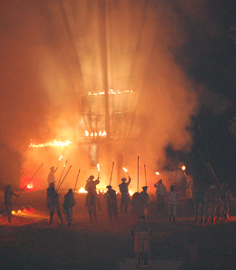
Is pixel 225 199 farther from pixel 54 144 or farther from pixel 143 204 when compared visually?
pixel 54 144

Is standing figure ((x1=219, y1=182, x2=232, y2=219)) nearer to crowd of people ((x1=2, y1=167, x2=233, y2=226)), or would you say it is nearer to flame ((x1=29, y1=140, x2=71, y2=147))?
crowd of people ((x1=2, y1=167, x2=233, y2=226))

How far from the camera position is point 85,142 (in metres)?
25.6

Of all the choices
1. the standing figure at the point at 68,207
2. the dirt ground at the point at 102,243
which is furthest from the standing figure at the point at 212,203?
the standing figure at the point at 68,207

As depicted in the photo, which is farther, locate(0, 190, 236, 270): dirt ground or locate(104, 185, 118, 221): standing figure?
locate(104, 185, 118, 221): standing figure

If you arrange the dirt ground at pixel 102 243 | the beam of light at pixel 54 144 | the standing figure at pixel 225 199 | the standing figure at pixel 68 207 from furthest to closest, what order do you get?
the beam of light at pixel 54 144, the standing figure at pixel 225 199, the standing figure at pixel 68 207, the dirt ground at pixel 102 243

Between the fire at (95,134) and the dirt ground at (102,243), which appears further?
the fire at (95,134)

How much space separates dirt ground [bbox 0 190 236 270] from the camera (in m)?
7.95

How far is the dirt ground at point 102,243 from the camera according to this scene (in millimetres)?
7945

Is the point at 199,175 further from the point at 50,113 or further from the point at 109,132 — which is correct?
the point at 50,113

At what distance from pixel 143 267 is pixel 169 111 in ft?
59.6

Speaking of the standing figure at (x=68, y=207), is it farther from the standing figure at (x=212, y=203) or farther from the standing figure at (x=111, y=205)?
the standing figure at (x=212, y=203)

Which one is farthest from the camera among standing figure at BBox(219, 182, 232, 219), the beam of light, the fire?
the fire

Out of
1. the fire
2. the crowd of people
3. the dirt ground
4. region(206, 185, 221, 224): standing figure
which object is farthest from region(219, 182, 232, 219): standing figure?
the fire

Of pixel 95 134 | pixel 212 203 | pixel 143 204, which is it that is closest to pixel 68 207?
pixel 143 204
